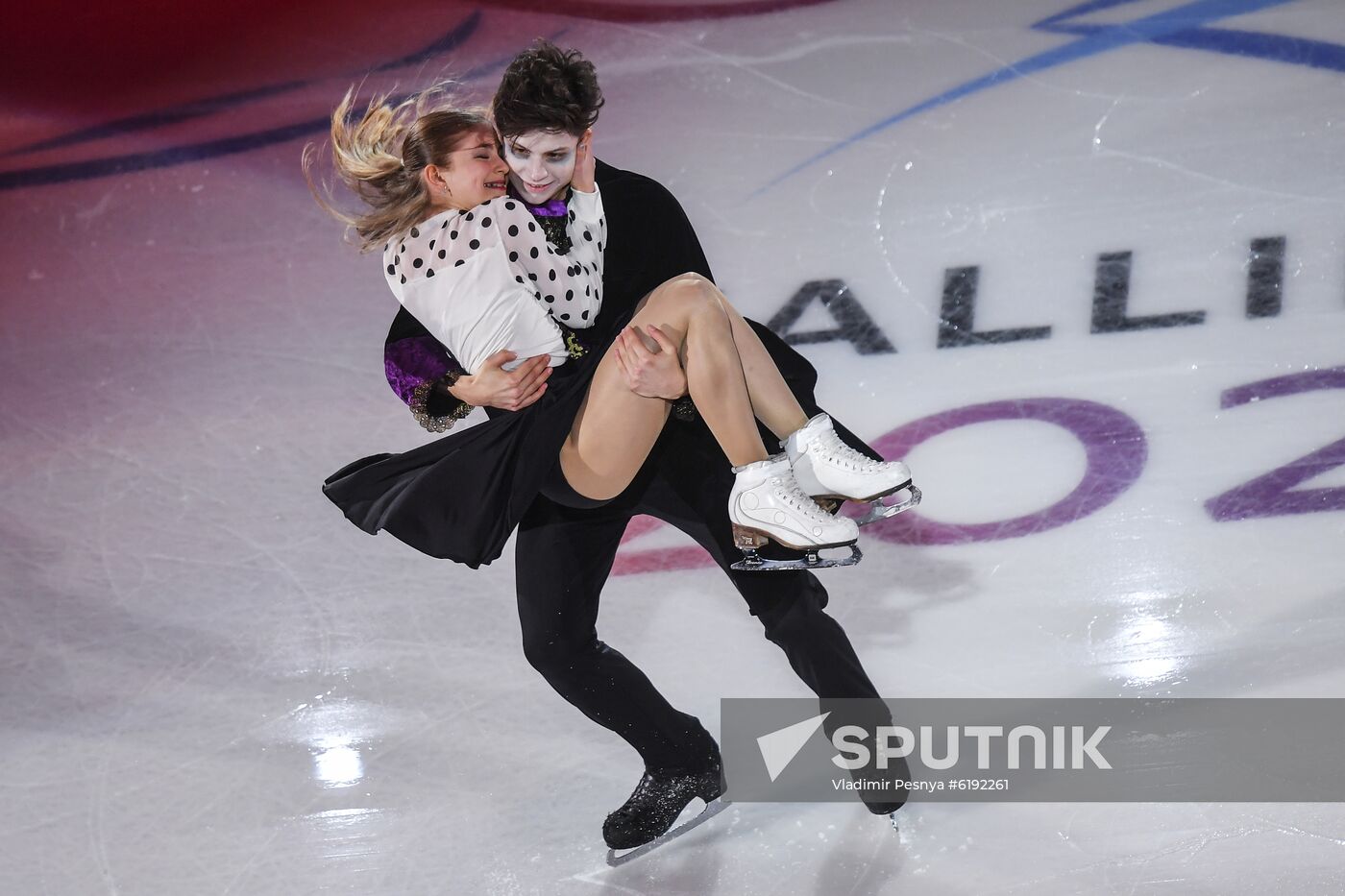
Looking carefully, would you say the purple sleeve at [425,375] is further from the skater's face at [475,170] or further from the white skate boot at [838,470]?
the white skate boot at [838,470]

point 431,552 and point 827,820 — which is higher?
point 431,552

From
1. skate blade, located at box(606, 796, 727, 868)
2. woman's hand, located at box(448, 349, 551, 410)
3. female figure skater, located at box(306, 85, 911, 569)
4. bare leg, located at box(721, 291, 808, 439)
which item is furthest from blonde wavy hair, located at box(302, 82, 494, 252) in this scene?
skate blade, located at box(606, 796, 727, 868)

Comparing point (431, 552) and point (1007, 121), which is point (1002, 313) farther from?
point (431, 552)

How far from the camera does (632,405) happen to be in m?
2.77

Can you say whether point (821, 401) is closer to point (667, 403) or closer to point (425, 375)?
point (667, 403)

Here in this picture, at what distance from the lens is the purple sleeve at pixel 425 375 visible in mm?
2922

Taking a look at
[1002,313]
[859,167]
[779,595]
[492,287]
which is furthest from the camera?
[859,167]

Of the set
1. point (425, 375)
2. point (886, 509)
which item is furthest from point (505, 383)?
point (886, 509)

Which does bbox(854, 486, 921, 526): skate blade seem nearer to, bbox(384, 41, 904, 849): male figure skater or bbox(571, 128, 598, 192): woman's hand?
bbox(384, 41, 904, 849): male figure skater

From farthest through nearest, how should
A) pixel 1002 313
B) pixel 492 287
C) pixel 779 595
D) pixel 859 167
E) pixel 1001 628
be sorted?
pixel 859 167, pixel 1002 313, pixel 1001 628, pixel 779 595, pixel 492 287

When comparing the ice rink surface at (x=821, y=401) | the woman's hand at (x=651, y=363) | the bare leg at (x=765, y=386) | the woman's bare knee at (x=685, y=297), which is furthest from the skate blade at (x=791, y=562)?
the ice rink surface at (x=821, y=401)

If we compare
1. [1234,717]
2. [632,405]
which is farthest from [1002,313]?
[632,405]

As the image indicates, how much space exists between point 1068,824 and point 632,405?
1238mm

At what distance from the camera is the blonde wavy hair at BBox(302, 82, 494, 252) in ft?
9.12
